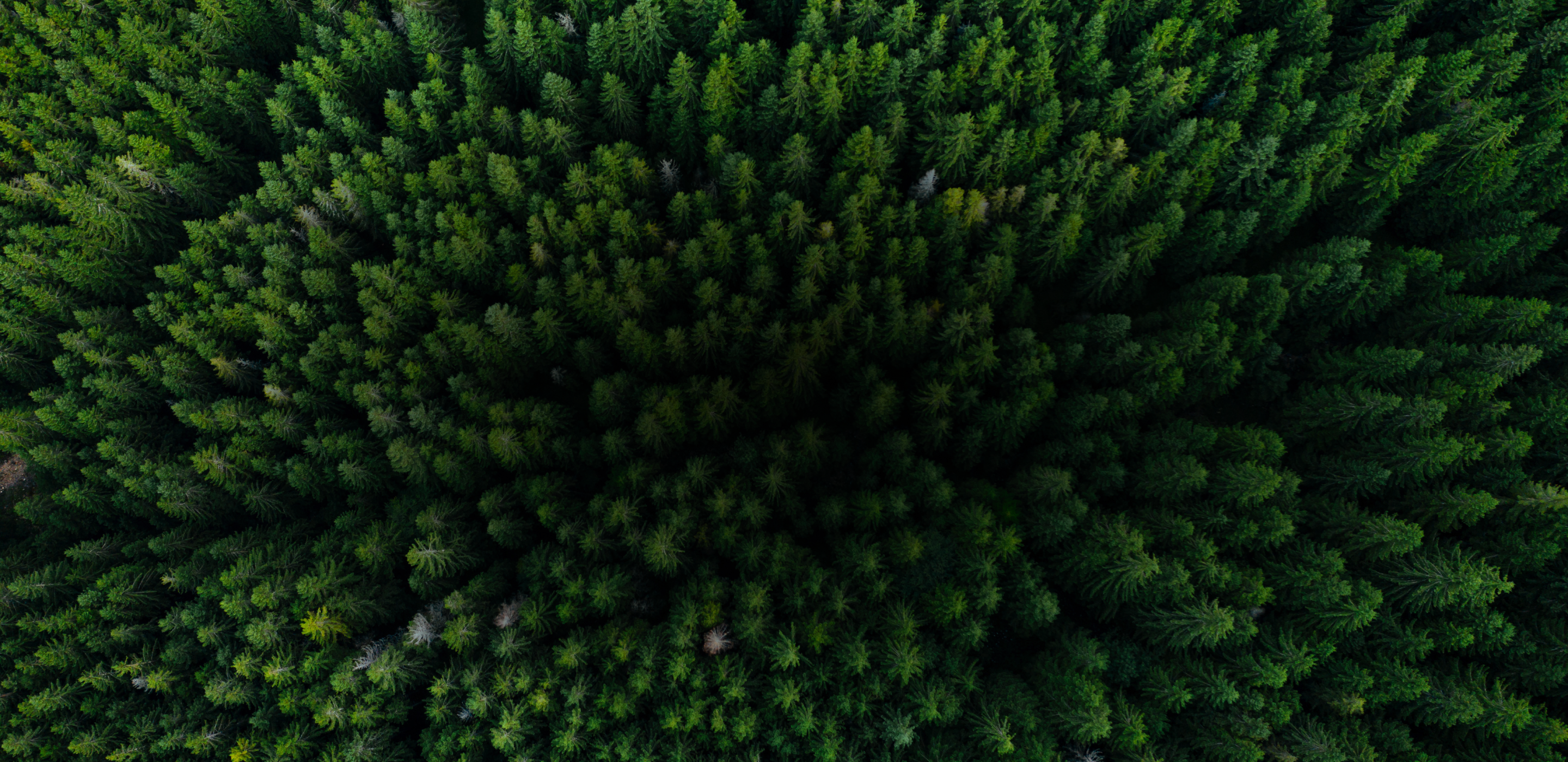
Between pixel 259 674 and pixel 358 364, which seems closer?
pixel 259 674

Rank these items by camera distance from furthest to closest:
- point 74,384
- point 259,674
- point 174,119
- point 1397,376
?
point 174,119 → point 74,384 → point 1397,376 → point 259,674

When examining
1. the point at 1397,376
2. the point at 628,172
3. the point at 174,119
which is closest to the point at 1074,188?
the point at 1397,376

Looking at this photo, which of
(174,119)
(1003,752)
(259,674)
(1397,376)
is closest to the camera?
(1003,752)

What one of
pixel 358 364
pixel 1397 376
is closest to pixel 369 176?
pixel 358 364

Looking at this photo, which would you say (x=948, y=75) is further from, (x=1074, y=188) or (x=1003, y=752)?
(x=1003, y=752)

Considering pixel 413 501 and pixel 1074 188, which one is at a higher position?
pixel 1074 188

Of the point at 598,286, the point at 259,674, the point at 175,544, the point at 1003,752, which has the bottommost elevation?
the point at 1003,752
